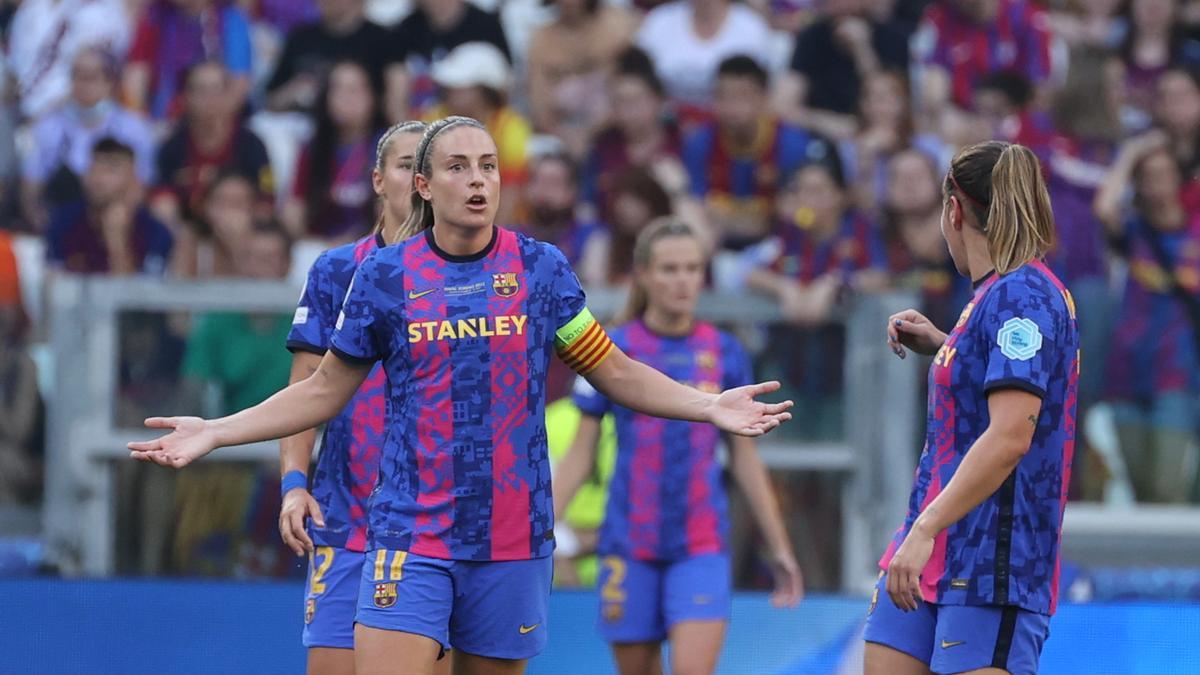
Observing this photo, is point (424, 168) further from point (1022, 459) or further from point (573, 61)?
point (573, 61)

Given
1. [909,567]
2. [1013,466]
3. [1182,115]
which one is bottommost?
[909,567]

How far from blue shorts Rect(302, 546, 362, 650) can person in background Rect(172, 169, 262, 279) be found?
4949 mm

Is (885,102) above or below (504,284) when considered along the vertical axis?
above

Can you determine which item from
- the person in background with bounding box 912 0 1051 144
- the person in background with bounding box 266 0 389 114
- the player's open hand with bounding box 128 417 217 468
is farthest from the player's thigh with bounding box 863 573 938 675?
the person in background with bounding box 266 0 389 114

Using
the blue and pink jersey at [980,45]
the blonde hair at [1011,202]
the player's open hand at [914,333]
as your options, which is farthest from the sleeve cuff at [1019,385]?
the blue and pink jersey at [980,45]

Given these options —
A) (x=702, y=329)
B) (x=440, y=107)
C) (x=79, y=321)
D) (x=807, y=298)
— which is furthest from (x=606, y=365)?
A: (x=440, y=107)

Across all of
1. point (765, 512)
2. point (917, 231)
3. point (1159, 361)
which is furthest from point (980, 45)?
A: point (765, 512)

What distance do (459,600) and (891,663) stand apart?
1.24 meters

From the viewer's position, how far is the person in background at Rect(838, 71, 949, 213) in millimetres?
10664

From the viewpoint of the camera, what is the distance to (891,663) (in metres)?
4.92

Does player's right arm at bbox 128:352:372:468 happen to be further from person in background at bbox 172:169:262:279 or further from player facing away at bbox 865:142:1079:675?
person in background at bbox 172:169:262:279

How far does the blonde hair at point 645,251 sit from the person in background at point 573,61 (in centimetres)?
392

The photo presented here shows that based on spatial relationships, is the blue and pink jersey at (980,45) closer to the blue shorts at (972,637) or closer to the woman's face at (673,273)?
the woman's face at (673,273)

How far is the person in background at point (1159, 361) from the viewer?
952 cm
